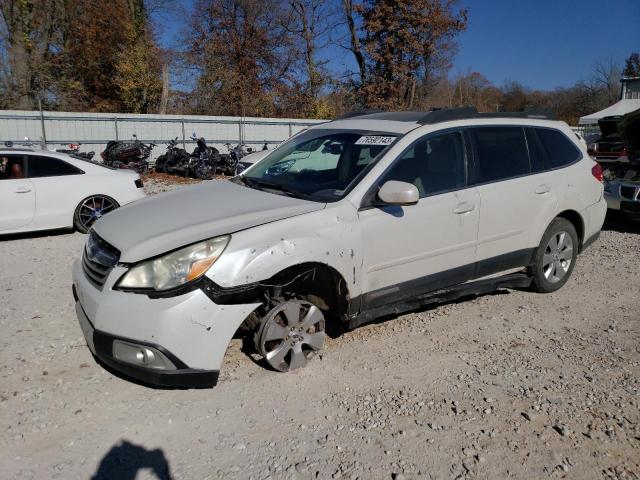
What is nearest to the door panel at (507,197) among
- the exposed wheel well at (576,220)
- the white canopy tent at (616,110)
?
the exposed wheel well at (576,220)

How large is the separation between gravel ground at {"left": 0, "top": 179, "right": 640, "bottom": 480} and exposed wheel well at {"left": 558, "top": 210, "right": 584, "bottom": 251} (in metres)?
0.98

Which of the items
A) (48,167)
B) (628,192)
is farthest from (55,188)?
(628,192)

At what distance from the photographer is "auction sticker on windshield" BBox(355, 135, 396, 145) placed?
405 centimetres

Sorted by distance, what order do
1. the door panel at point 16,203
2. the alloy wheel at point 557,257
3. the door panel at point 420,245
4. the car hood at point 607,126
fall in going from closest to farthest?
1. the door panel at point 420,245
2. the alloy wheel at point 557,257
3. the door panel at point 16,203
4. the car hood at point 607,126

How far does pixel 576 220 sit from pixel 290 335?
3.45 metres

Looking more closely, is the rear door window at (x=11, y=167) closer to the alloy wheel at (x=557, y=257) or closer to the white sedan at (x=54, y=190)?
the white sedan at (x=54, y=190)

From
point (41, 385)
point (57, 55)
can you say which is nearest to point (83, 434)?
point (41, 385)

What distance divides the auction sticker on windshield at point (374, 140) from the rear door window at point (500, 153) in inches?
34.4

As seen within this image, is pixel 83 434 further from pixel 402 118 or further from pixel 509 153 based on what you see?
pixel 509 153

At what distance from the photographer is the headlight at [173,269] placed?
9.91 feet

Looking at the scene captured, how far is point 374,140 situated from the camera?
4.17 m

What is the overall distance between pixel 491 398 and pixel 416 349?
2.65 feet

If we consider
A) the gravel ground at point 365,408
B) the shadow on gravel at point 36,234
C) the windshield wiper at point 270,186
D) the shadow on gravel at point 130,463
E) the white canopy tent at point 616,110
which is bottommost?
the shadow on gravel at point 130,463

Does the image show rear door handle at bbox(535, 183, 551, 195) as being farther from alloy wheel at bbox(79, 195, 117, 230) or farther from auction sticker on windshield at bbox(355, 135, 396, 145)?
alloy wheel at bbox(79, 195, 117, 230)
